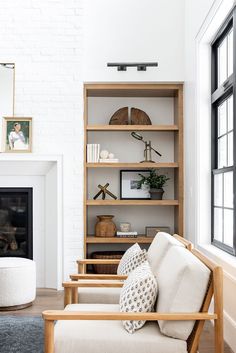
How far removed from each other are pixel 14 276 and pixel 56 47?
98.9 inches

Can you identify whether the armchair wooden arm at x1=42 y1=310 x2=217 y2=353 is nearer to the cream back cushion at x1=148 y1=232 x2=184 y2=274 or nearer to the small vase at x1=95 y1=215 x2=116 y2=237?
the cream back cushion at x1=148 y1=232 x2=184 y2=274

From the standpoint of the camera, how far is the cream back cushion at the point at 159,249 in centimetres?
304

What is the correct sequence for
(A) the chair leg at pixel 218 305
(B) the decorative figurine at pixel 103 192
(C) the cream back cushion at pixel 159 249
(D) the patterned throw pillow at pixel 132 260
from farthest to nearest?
1. (B) the decorative figurine at pixel 103 192
2. (D) the patterned throw pillow at pixel 132 260
3. (C) the cream back cushion at pixel 159 249
4. (A) the chair leg at pixel 218 305

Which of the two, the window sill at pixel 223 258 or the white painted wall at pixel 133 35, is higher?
the white painted wall at pixel 133 35

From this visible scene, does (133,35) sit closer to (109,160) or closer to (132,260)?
(109,160)

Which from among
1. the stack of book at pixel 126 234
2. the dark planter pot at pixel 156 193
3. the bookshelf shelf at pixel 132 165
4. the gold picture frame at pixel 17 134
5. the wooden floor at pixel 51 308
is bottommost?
the wooden floor at pixel 51 308

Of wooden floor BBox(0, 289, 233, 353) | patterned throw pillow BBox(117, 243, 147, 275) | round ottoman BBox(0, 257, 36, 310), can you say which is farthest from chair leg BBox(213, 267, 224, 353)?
round ottoman BBox(0, 257, 36, 310)

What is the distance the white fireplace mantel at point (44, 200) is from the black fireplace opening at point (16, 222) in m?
0.06

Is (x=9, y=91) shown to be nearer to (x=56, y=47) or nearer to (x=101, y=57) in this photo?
(x=56, y=47)

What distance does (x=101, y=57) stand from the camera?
217 inches

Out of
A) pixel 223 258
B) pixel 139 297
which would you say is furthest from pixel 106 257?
pixel 139 297

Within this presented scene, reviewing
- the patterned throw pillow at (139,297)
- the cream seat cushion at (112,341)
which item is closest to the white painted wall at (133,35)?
the patterned throw pillow at (139,297)

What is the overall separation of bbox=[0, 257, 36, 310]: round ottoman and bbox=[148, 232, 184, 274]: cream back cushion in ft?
4.99

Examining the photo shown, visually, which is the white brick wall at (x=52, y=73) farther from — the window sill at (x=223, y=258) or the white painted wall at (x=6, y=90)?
the window sill at (x=223, y=258)
